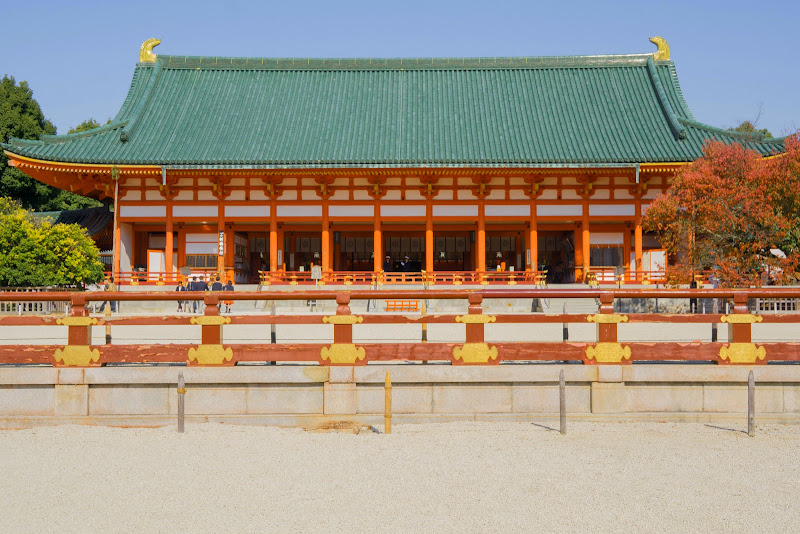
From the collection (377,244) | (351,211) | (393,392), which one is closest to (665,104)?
(377,244)

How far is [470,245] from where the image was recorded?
29234mm

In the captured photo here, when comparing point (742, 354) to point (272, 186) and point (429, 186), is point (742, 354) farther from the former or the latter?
point (272, 186)

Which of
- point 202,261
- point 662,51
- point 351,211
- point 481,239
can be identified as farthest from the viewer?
point 662,51

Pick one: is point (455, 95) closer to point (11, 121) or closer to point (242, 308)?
point (242, 308)

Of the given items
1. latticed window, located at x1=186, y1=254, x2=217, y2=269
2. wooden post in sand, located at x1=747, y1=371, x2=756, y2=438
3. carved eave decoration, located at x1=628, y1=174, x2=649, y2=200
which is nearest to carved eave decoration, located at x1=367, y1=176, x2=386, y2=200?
latticed window, located at x1=186, y1=254, x2=217, y2=269

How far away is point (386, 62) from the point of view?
100.0 ft

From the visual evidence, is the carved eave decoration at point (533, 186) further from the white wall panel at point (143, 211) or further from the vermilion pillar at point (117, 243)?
the vermilion pillar at point (117, 243)

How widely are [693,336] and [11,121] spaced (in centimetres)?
3990

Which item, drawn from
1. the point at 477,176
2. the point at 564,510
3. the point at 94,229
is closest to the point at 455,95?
the point at 477,176

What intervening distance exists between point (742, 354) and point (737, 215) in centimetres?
913

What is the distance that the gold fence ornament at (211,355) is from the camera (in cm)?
758

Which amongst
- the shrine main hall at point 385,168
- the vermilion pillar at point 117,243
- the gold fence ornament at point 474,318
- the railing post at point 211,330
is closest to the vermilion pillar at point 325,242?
the shrine main hall at point 385,168

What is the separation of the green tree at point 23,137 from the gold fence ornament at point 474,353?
37.0 metres

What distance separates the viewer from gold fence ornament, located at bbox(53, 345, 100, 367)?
757 centimetres
